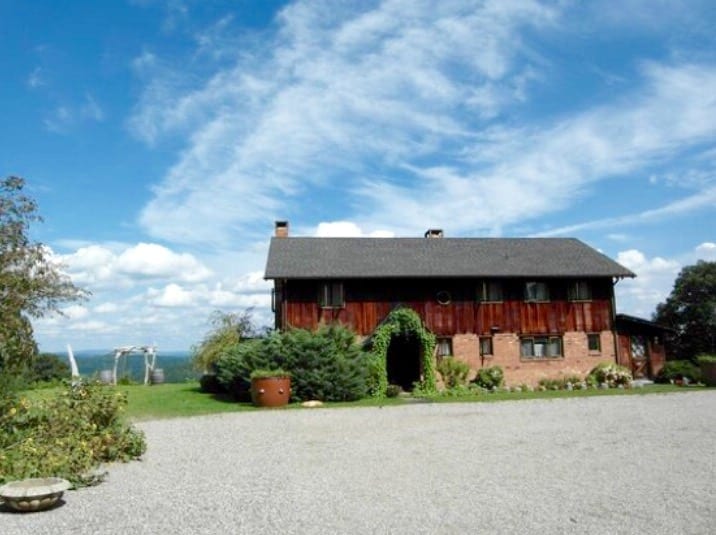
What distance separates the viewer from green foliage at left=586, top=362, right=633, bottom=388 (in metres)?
27.3

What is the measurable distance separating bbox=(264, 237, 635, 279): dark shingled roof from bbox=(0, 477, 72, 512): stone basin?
18155 mm

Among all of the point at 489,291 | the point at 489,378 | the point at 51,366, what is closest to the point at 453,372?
the point at 489,378

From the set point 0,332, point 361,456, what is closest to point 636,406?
point 361,456

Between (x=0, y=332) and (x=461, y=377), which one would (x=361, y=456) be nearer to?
(x=0, y=332)

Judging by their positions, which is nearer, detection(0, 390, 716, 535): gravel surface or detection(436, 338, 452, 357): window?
detection(0, 390, 716, 535): gravel surface

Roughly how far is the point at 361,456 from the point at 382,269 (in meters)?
17.0

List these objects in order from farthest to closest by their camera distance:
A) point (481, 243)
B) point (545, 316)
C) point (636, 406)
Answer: point (481, 243) < point (545, 316) < point (636, 406)

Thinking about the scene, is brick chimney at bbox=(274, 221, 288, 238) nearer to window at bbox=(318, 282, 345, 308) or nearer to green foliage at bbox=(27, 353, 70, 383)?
window at bbox=(318, 282, 345, 308)

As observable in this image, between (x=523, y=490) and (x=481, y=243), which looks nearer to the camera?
(x=523, y=490)

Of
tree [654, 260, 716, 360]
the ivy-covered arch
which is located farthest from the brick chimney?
tree [654, 260, 716, 360]

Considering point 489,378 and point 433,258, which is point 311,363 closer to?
point 489,378

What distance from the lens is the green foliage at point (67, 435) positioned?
9.55m

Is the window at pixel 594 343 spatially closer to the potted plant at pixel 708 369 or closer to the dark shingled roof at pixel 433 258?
the dark shingled roof at pixel 433 258

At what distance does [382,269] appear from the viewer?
2798 centimetres
